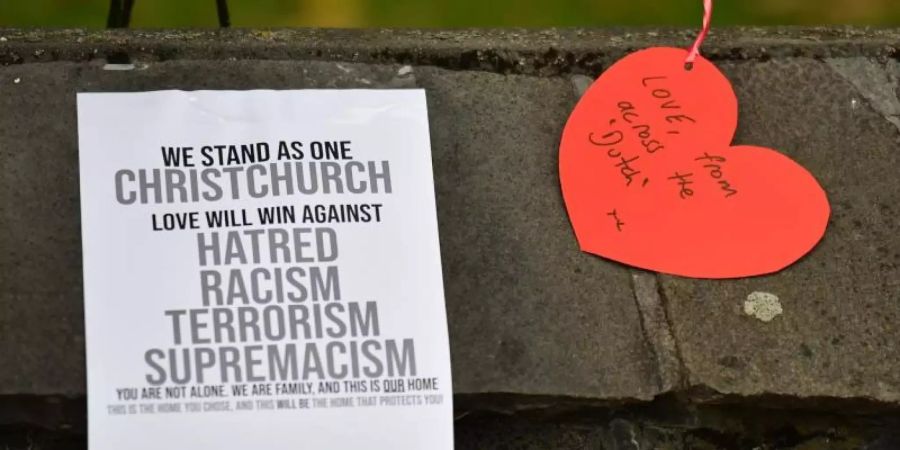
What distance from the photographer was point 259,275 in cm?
98

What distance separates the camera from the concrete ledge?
38.8 inches

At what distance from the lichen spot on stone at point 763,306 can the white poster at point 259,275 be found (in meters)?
0.30

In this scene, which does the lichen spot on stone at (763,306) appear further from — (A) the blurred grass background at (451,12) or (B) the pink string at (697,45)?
(A) the blurred grass background at (451,12)

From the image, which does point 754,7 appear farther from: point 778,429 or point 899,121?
point 778,429

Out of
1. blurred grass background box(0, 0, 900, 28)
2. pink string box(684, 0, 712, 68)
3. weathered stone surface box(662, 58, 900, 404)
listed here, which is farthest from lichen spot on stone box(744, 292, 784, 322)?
blurred grass background box(0, 0, 900, 28)

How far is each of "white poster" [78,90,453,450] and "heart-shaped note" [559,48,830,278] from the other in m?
0.17

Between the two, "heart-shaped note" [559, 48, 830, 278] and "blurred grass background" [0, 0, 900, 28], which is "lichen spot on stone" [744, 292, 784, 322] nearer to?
"heart-shaped note" [559, 48, 830, 278]

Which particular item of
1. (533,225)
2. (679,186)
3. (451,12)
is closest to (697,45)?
(679,186)

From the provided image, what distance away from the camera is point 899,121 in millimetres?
1150

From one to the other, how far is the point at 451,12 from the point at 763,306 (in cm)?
91

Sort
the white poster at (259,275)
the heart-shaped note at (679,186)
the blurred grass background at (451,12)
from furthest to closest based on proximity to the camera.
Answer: the blurred grass background at (451,12) < the heart-shaped note at (679,186) < the white poster at (259,275)

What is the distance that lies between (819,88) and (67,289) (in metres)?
0.80

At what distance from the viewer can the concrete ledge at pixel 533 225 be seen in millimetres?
986

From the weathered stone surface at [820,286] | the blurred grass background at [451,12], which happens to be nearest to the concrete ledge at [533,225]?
the weathered stone surface at [820,286]
